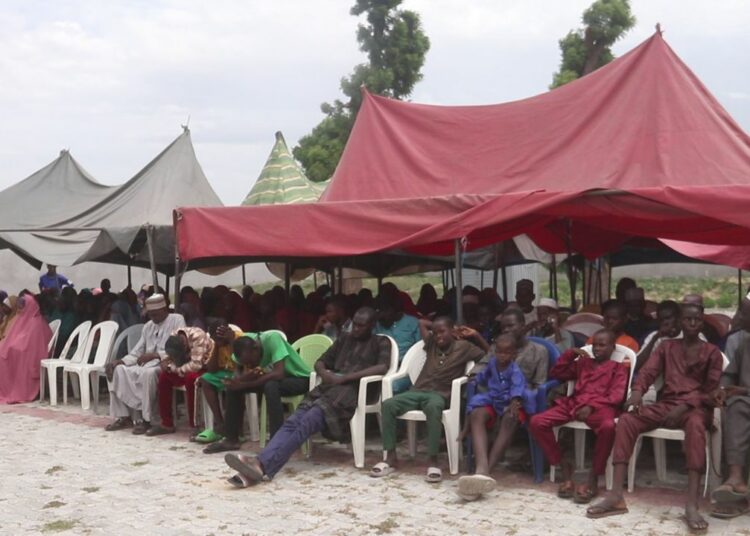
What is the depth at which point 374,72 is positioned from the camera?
21906mm

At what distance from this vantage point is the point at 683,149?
7.30 m

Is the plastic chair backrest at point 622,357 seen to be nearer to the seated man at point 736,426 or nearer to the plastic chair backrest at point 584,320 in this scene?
the seated man at point 736,426

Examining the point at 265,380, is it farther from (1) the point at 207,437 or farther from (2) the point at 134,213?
(2) the point at 134,213

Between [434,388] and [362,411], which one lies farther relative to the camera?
[362,411]

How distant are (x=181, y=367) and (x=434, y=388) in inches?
103

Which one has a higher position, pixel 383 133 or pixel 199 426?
pixel 383 133

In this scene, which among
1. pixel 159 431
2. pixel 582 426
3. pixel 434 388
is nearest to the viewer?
pixel 582 426

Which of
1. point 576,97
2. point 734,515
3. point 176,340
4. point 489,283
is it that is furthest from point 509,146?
point 489,283

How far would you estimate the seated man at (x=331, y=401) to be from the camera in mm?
6230

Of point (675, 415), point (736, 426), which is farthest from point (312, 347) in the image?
point (736, 426)

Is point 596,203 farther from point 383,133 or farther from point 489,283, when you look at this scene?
point 489,283

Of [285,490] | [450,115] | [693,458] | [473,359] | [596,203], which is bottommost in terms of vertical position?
[285,490]

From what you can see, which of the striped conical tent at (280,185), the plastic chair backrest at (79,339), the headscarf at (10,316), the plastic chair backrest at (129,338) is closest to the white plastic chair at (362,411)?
the plastic chair backrest at (129,338)

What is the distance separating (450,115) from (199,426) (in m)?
4.04
